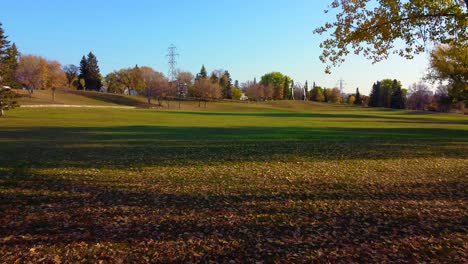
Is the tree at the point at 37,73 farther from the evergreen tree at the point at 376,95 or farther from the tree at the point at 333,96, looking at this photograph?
the tree at the point at 333,96

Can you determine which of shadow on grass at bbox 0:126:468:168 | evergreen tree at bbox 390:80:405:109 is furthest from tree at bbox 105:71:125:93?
shadow on grass at bbox 0:126:468:168

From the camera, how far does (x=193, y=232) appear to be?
7.13 metres

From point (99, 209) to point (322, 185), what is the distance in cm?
684

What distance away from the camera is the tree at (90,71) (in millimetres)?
138875

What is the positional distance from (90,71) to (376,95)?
115864mm

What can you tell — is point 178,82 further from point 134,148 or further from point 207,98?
point 134,148

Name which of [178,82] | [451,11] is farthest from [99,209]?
[178,82]

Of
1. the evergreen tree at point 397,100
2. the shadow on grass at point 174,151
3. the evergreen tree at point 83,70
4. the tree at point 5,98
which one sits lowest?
the shadow on grass at point 174,151

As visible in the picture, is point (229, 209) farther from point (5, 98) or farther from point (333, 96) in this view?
point (333, 96)

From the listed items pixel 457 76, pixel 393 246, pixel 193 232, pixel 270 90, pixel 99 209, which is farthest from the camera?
pixel 270 90

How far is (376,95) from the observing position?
14888 cm

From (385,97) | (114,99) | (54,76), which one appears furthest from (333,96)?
(54,76)

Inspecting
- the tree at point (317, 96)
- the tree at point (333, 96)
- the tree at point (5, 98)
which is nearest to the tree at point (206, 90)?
the tree at point (317, 96)

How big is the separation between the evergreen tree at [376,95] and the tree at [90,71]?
11360 centimetres
